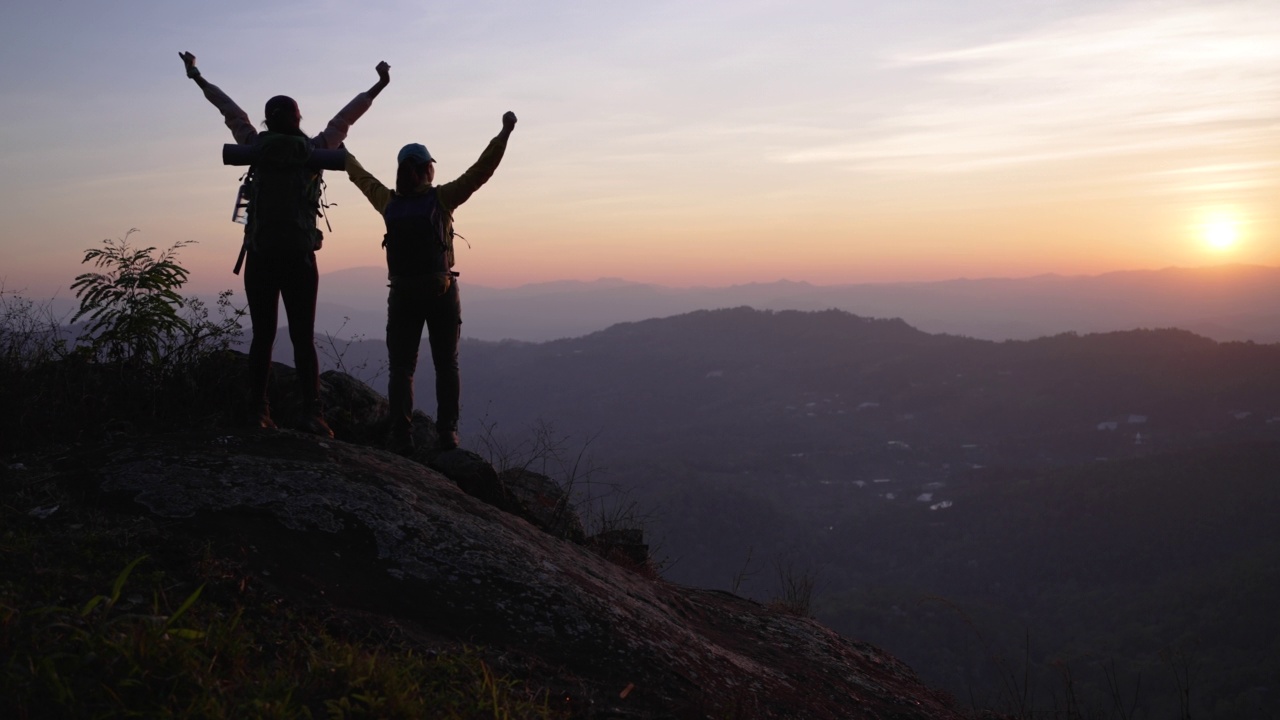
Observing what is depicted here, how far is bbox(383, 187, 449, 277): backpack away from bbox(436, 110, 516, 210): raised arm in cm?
21

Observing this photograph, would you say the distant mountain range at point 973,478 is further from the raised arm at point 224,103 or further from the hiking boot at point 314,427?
the raised arm at point 224,103

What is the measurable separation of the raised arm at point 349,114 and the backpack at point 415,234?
0.62 meters

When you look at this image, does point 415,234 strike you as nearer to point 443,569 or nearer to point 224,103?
point 224,103

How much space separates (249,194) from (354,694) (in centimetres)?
419

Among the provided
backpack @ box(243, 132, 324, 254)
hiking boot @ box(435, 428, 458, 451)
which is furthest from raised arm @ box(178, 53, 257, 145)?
hiking boot @ box(435, 428, 458, 451)

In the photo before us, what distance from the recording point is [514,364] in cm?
18012

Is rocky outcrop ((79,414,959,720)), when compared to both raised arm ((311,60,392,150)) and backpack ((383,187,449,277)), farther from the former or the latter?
raised arm ((311,60,392,150))

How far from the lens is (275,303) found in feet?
19.2

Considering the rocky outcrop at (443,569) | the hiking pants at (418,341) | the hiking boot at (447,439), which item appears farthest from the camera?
the hiking boot at (447,439)

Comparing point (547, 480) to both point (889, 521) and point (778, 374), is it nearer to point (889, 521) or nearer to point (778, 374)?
point (889, 521)

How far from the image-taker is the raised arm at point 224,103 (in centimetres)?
598

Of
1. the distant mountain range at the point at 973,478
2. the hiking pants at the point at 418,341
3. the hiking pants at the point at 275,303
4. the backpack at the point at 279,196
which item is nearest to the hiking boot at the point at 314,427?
the hiking pants at the point at 275,303

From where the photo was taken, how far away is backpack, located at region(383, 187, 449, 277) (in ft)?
20.9

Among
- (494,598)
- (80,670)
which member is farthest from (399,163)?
(80,670)
